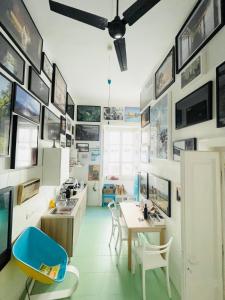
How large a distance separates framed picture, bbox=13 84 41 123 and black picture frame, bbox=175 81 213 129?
6.66 ft

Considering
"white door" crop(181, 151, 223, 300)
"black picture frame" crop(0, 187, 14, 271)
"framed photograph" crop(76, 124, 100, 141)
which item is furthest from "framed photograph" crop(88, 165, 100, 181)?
"white door" crop(181, 151, 223, 300)

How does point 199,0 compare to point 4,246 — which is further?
point 199,0

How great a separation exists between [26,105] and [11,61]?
50 centimetres

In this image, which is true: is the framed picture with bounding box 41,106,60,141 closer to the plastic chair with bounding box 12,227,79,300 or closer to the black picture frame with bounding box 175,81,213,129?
the plastic chair with bounding box 12,227,79,300

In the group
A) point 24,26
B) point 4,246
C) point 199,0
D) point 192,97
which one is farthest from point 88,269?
point 199,0

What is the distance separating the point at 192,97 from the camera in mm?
2064

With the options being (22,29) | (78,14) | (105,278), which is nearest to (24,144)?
(22,29)

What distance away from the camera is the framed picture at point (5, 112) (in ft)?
5.27

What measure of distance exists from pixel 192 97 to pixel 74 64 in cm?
250

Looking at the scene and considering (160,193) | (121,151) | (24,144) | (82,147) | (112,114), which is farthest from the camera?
(121,151)

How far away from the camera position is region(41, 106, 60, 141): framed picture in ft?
8.91

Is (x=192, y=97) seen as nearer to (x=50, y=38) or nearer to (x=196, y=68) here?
(x=196, y=68)

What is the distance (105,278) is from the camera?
8.32ft

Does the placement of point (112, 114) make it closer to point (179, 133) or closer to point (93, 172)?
point (93, 172)
